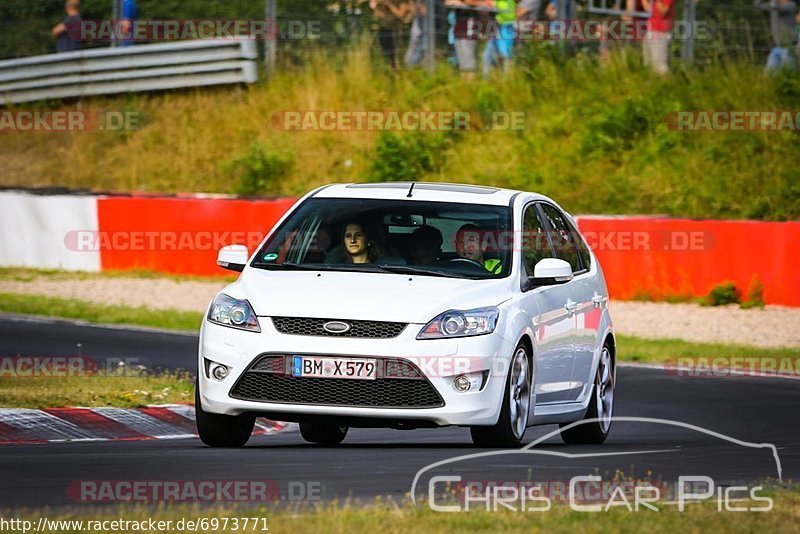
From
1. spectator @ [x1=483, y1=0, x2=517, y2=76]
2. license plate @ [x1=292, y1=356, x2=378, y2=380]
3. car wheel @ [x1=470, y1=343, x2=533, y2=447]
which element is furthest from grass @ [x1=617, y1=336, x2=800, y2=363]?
license plate @ [x1=292, y1=356, x2=378, y2=380]

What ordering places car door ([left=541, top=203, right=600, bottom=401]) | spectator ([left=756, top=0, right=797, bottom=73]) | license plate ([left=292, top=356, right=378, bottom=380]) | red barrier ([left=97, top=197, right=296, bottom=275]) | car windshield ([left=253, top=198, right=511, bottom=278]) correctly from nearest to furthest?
license plate ([left=292, top=356, right=378, bottom=380]), car windshield ([left=253, top=198, right=511, bottom=278]), car door ([left=541, top=203, right=600, bottom=401]), red barrier ([left=97, top=197, right=296, bottom=275]), spectator ([left=756, top=0, right=797, bottom=73])

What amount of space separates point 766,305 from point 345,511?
44.7 feet

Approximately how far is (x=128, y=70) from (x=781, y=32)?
11677 mm

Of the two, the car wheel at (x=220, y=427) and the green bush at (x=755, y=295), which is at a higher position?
the car wheel at (x=220, y=427)

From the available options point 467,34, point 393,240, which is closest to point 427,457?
point 393,240

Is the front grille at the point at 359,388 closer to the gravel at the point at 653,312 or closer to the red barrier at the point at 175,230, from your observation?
the gravel at the point at 653,312

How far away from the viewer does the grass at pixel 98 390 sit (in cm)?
1172

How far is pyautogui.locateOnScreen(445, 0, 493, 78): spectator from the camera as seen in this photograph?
25547mm

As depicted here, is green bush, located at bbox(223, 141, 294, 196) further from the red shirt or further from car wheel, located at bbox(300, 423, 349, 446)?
car wheel, located at bbox(300, 423, 349, 446)

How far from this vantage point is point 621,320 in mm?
19938

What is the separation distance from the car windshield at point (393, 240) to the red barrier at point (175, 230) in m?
12.6

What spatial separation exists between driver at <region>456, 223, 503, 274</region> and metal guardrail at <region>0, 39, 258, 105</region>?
65.7 ft

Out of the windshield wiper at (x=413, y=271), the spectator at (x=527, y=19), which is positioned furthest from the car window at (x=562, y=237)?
the spectator at (x=527, y=19)

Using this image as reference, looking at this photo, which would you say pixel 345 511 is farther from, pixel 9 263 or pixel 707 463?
pixel 9 263
